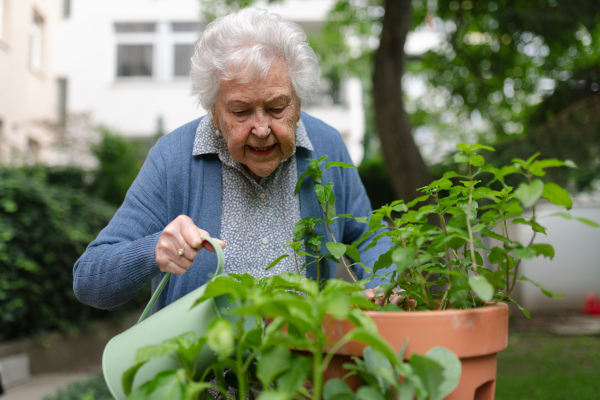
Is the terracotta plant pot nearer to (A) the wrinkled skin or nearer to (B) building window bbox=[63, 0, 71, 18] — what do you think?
(A) the wrinkled skin

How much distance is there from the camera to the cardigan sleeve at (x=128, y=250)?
4.29 ft

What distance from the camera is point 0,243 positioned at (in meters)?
4.76

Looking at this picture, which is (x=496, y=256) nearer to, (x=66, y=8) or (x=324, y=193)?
(x=324, y=193)

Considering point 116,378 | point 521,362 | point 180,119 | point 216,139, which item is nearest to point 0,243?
point 216,139

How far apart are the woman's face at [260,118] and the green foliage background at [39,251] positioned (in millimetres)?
3947

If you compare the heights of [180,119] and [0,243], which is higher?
[180,119]

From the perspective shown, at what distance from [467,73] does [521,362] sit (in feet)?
12.1

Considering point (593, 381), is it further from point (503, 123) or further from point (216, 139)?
point (216, 139)

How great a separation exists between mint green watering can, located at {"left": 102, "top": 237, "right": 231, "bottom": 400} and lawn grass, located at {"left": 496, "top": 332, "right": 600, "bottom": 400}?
182 inches

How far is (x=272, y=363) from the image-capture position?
0.76 metres

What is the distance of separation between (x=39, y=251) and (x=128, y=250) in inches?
179

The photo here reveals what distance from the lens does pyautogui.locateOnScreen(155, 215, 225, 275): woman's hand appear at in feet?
3.58

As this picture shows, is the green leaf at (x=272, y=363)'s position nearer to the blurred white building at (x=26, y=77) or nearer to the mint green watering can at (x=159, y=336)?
the mint green watering can at (x=159, y=336)

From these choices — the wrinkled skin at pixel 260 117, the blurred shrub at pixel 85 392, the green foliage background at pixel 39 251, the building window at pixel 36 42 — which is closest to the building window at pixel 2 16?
the building window at pixel 36 42
